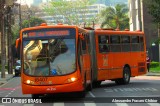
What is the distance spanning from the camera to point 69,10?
96000mm

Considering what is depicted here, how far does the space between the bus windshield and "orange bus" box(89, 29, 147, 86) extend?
5.34 metres

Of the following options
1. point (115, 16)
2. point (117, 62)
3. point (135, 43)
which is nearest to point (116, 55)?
point (117, 62)

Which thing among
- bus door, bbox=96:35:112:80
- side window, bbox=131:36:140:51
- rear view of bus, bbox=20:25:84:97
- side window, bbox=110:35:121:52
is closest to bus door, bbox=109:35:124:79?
side window, bbox=110:35:121:52

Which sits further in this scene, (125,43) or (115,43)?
(125,43)

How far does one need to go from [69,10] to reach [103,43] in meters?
71.2

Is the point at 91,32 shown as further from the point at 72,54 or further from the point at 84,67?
the point at 72,54

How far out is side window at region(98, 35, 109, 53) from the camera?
2505 cm

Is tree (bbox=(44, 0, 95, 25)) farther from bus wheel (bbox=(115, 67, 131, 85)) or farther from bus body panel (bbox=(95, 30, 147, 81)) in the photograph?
bus wheel (bbox=(115, 67, 131, 85))

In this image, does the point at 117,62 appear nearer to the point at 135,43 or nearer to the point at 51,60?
the point at 135,43

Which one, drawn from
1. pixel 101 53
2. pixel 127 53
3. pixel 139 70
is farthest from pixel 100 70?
pixel 139 70

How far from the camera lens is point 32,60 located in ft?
61.4

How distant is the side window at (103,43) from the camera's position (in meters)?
25.0

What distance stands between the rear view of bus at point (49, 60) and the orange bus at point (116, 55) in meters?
5.29

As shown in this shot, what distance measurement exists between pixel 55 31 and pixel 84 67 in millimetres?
2240
